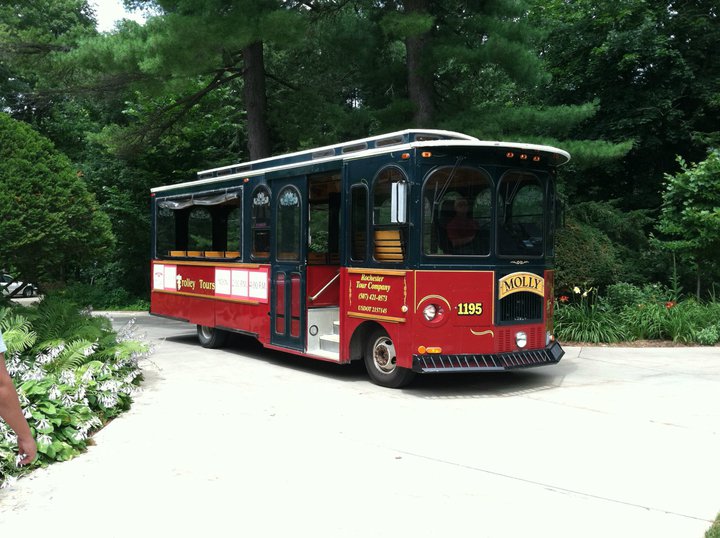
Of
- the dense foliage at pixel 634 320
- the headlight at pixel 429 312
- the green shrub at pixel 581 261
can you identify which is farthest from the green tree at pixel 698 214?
the headlight at pixel 429 312

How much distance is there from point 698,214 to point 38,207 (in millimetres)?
11610

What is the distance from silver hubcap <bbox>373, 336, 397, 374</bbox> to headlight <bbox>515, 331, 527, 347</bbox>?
1514mm

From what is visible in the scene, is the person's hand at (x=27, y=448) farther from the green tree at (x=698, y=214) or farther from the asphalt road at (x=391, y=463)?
the green tree at (x=698, y=214)

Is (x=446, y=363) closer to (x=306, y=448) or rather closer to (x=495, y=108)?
(x=306, y=448)

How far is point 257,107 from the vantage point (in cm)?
1767

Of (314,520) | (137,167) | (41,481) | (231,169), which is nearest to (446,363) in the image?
(314,520)

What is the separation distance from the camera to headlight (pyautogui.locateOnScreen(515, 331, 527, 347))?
8547mm

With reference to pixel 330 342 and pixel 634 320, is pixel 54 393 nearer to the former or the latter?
pixel 330 342

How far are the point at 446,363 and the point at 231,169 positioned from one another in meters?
5.48

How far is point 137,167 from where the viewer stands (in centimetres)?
2325

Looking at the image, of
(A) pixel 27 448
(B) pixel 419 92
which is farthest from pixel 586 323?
(A) pixel 27 448

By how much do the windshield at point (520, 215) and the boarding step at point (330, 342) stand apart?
259 centimetres

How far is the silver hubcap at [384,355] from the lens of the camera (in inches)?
339

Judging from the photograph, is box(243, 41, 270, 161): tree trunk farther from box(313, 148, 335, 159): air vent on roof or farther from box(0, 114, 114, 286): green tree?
box(0, 114, 114, 286): green tree
